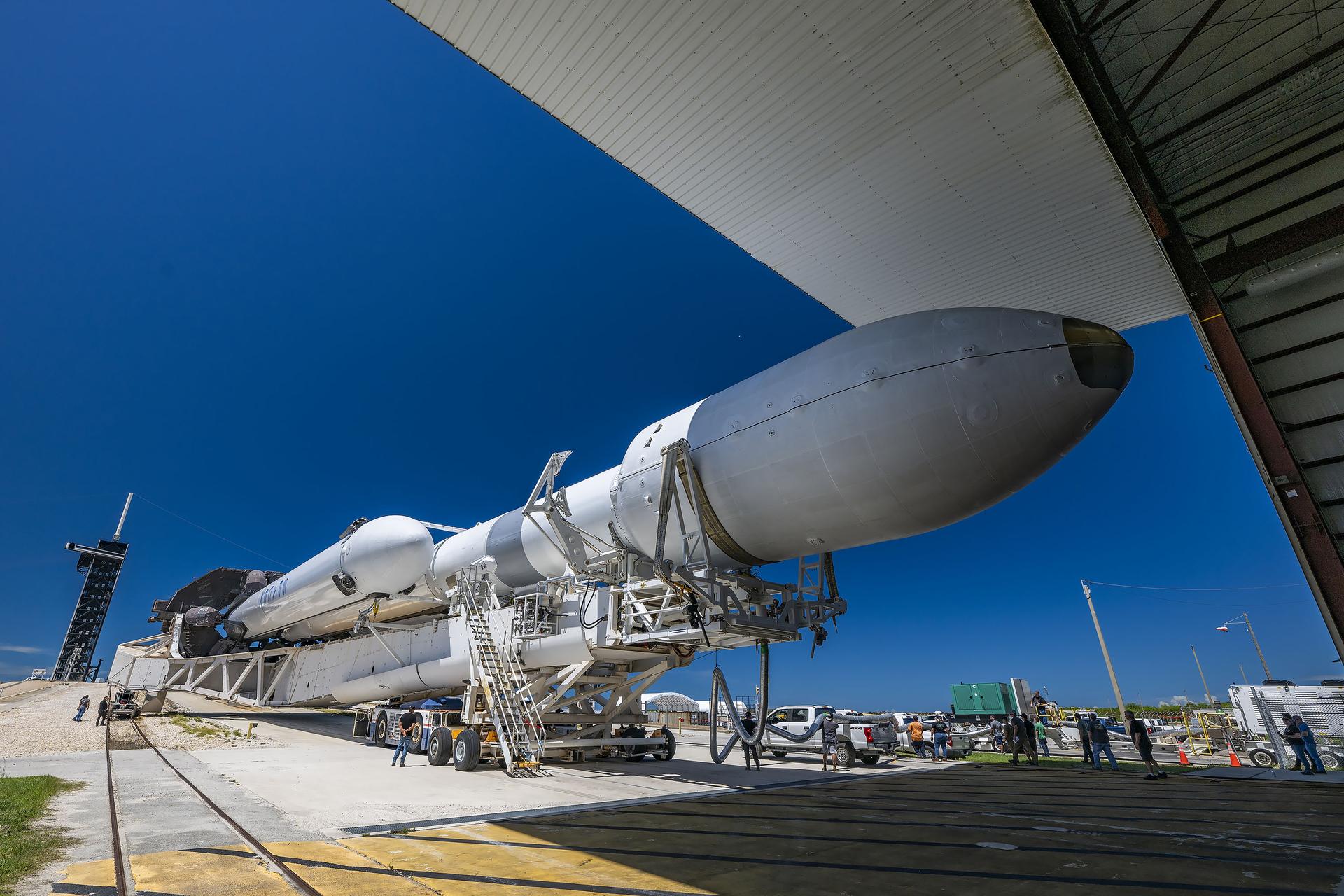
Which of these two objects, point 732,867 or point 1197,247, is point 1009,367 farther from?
point 1197,247

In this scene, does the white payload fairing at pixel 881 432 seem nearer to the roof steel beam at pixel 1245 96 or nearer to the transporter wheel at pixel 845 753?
the roof steel beam at pixel 1245 96

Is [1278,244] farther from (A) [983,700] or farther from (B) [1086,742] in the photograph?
(A) [983,700]

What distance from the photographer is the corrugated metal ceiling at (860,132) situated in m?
8.46

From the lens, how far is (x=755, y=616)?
8.10 metres

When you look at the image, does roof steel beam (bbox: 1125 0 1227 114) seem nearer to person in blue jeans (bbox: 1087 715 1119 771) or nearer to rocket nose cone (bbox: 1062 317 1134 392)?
rocket nose cone (bbox: 1062 317 1134 392)

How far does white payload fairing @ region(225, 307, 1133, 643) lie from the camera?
6.14 m

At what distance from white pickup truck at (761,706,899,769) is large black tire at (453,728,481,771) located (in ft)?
16.7

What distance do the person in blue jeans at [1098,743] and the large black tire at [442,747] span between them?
1288 cm

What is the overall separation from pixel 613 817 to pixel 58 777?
824cm

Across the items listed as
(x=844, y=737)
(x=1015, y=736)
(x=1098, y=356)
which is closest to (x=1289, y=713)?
(x=1015, y=736)

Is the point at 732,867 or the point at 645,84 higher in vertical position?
the point at 645,84

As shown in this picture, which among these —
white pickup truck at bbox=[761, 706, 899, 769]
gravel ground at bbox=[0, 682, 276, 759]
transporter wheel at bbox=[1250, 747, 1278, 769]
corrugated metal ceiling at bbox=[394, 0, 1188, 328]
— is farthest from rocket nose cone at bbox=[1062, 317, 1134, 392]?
gravel ground at bbox=[0, 682, 276, 759]

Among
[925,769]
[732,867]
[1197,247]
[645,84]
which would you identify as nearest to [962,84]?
[645,84]

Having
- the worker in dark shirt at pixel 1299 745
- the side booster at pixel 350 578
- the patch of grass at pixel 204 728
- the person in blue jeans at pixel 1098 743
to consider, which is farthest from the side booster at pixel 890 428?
the patch of grass at pixel 204 728
